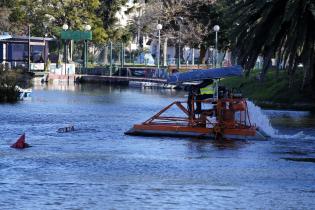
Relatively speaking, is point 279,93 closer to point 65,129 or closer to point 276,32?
point 276,32

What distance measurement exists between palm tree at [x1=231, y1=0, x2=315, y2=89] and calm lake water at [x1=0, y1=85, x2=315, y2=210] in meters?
3.15

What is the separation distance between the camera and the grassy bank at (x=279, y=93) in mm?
52656

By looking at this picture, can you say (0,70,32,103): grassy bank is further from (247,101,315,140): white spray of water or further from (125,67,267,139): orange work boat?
(247,101,315,140): white spray of water

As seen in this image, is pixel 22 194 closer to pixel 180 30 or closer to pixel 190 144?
pixel 190 144

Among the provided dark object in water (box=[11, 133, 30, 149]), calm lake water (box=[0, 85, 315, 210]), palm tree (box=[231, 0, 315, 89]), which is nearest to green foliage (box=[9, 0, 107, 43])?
palm tree (box=[231, 0, 315, 89])

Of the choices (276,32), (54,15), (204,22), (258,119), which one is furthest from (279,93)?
(54,15)

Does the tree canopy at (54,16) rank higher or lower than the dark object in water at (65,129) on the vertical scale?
higher

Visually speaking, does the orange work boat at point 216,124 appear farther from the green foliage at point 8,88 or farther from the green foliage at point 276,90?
the green foliage at point 8,88

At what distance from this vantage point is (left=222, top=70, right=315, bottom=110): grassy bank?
52.7 metres

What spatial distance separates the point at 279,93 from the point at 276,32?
15.1 metres

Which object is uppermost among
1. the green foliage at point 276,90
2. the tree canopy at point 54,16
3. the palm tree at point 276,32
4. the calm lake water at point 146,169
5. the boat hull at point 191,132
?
the tree canopy at point 54,16

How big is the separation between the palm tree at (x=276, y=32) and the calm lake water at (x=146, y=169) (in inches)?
124

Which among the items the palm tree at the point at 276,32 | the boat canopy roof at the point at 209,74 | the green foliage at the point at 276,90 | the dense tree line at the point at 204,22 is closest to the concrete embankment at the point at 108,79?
the dense tree line at the point at 204,22

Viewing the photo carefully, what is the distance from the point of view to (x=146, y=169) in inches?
1024
